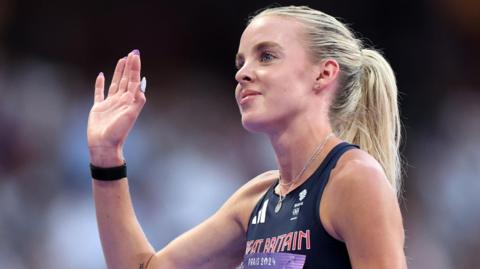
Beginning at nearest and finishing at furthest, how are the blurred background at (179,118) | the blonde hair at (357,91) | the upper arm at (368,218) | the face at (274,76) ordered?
the upper arm at (368,218) → the face at (274,76) → the blonde hair at (357,91) → the blurred background at (179,118)

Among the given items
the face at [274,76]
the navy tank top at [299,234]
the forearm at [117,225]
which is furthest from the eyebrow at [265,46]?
the forearm at [117,225]

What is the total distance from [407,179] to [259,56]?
270 centimetres

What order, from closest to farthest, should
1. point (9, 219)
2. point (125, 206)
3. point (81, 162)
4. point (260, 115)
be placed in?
1. point (260, 115)
2. point (125, 206)
3. point (9, 219)
4. point (81, 162)

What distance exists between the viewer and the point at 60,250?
3740 mm

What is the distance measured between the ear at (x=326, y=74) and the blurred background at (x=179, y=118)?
229cm

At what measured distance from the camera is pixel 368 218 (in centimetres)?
150

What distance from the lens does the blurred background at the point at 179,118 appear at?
3.87m

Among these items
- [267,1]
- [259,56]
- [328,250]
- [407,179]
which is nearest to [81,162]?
[267,1]

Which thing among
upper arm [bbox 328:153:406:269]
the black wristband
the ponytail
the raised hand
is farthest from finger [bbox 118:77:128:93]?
upper arm [bbox 328:153:406:269]

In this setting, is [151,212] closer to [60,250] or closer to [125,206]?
[60,250]

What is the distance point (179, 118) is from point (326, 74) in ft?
8.16

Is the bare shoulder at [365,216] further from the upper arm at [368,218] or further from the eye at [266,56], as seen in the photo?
the eye at [266,56]

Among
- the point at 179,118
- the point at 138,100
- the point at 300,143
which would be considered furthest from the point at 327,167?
the point at 179,118

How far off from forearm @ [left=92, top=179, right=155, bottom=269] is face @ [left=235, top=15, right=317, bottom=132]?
1.40 ft
